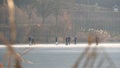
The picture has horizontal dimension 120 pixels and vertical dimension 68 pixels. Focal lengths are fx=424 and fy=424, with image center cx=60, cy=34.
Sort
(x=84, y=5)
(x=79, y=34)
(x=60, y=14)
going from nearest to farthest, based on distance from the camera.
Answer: (x=79, y=34), (x=60, y=14), (x=84, y=5)

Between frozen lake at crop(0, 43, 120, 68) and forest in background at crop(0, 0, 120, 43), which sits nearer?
frozen lake at crop(0, 43, 120, 68)

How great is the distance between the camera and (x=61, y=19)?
153 ft

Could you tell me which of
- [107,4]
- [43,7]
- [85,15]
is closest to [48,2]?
[43,7]

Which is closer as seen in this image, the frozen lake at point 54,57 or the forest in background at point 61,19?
the frozen lake at point 54,57

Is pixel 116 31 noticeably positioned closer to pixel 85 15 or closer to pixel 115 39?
pixel 115 39

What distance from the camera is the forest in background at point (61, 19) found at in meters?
44.8

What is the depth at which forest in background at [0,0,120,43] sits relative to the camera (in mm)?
44781

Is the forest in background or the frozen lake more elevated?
the forest in background

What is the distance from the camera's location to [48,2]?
50.4 metres

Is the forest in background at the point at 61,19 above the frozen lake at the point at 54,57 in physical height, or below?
above

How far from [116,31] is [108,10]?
4644 millimetres

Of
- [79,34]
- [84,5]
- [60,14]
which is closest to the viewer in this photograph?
[79,34]

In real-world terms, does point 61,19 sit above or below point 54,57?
above

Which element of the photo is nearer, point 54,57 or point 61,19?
point 54,57
